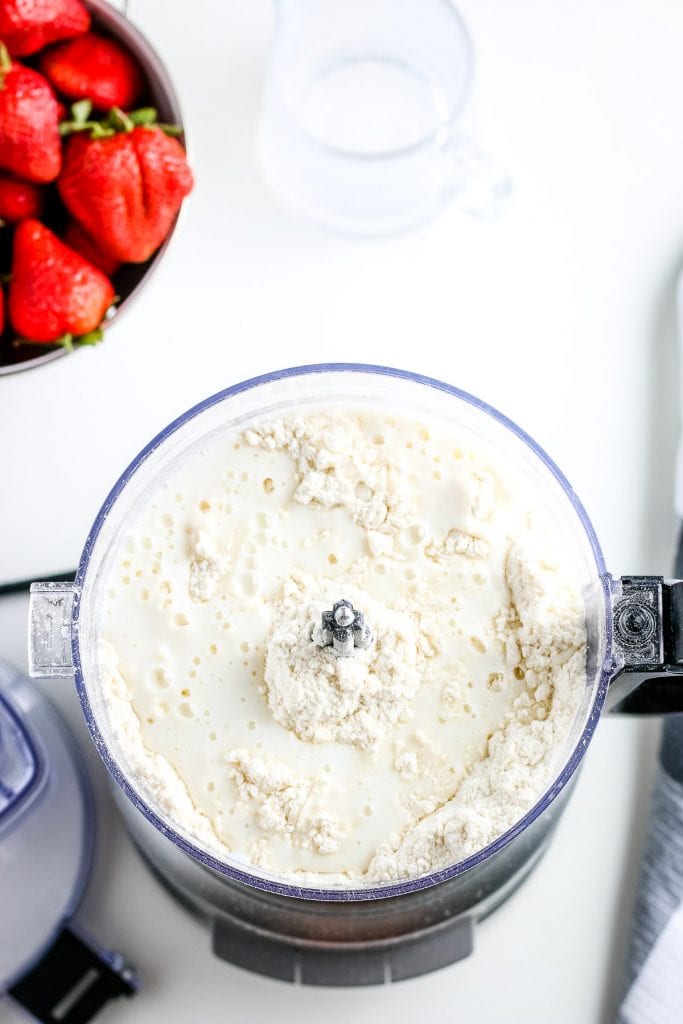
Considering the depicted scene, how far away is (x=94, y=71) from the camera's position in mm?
877

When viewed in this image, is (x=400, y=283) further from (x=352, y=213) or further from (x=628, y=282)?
(x=628, y=282)

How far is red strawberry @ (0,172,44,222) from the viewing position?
0.89 metres

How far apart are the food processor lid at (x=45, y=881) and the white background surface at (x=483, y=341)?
0.03 meters

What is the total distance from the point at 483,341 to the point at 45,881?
53 cm

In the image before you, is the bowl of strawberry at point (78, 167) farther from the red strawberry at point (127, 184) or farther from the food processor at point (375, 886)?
the food processor at point (375, 886)

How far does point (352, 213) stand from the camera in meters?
0.94

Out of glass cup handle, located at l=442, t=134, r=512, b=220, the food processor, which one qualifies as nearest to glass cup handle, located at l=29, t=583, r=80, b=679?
the food processor

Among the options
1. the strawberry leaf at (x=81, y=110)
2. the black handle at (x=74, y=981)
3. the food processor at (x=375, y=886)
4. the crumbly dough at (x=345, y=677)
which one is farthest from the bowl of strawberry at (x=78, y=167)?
the black handle at (x=74, y=981)

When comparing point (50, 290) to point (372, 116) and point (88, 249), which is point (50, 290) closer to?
point (88, 249)

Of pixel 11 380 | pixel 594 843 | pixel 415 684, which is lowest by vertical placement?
pixel 594 843

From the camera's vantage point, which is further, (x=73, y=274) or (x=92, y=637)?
(x=73, y=274)

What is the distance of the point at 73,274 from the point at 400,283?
257 mm

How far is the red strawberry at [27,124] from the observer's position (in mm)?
851

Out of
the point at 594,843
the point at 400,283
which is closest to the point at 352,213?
the point at 400,283
